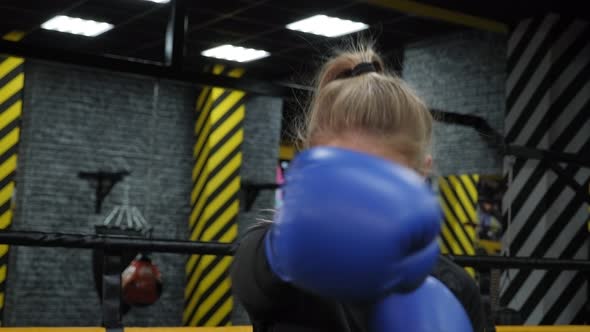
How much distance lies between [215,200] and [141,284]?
1565mm

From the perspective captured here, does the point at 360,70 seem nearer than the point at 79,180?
Yes

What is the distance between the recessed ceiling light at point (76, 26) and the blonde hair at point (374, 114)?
5.83 metres

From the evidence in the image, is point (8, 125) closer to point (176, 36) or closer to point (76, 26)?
point (76, 26)

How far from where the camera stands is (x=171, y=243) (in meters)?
1.86

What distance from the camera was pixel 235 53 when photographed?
723cm

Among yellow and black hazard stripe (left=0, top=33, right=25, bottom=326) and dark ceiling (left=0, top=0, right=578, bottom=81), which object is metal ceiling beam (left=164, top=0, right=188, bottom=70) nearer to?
dark ceiling (left=0, top=0, right=578, bottom=81)

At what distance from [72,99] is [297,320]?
6.60 meters

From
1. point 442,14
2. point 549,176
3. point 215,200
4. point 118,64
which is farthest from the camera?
point 215,200

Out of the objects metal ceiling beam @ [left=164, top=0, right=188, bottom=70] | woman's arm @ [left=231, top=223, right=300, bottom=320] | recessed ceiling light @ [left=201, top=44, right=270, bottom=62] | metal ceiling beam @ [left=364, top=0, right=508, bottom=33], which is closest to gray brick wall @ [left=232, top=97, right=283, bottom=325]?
recessed ceiling light @ [left=201, top=44, right=270, bottom=62]

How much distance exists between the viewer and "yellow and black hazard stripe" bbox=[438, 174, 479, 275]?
6371mm

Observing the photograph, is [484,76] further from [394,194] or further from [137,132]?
[394,194]

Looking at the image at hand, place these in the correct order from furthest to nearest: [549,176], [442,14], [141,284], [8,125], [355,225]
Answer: [8,125]
[141,284]
[442,14]
[549,176]
[355,225]

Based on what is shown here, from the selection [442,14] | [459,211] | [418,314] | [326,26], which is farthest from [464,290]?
[459,211]

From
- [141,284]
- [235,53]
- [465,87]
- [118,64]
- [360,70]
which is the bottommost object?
[141,284]
